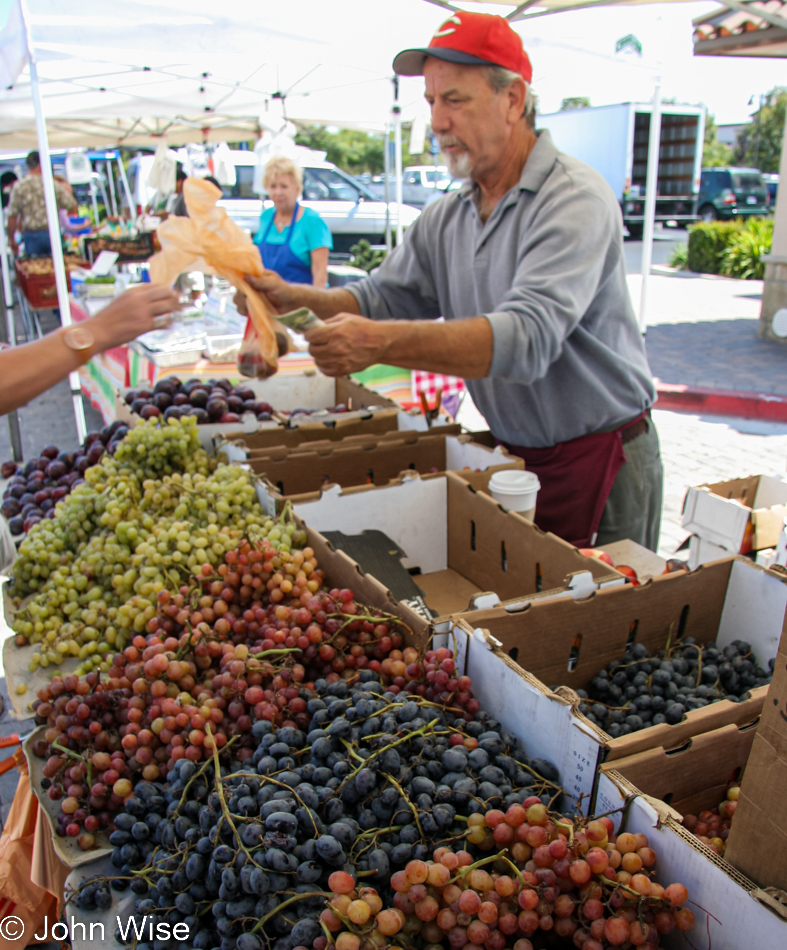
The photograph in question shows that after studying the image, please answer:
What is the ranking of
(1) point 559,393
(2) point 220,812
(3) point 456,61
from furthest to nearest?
(1) point 559,393
(3) point 456,61
(2) point 220,812

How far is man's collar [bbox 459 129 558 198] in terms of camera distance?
2357 mm

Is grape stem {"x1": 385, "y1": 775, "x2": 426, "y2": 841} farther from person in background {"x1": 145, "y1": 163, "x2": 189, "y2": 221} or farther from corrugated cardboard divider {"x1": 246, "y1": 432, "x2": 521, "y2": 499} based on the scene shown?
person in background {"x1": 145, "y1": 163, "x2": 189, "y2": 221}

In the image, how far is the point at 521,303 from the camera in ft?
6.92

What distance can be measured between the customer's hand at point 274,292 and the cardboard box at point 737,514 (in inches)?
60.0

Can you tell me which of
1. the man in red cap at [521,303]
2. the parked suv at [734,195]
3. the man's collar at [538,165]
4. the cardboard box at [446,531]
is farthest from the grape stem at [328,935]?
the parked suv at [734,195]

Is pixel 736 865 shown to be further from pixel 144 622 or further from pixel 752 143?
pixel 752 143

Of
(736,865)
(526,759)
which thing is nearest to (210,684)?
(526,759)

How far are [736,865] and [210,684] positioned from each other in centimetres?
106

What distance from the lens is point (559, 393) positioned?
2.49 m

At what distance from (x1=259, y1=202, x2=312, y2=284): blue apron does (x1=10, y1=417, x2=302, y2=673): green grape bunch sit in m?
3.39

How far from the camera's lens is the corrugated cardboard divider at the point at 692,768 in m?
1.25

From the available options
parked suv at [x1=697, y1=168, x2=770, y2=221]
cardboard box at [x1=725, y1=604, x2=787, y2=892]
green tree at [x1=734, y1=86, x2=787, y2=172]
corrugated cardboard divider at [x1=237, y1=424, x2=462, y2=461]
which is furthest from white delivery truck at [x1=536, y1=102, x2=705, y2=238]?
cardboard box at [x1=725, y1=604, x2=787, y2=892]

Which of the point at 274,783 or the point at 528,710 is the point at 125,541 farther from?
the point at 528,710

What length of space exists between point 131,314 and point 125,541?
642mm
